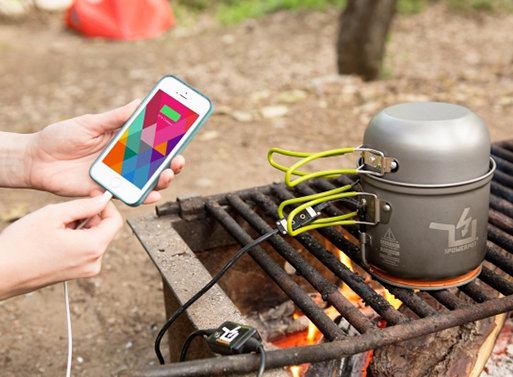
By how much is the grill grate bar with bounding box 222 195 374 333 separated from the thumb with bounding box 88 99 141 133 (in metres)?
0.54

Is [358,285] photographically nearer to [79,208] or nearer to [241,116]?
[79,208]

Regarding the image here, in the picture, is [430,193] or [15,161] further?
[15,161]

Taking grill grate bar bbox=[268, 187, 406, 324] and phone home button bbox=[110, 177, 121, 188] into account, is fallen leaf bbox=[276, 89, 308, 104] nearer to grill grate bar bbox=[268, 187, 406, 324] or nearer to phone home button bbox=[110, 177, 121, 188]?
grill grate bar bbox=[268, 187, 406, 324]

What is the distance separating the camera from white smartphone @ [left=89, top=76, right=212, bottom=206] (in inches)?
57.4

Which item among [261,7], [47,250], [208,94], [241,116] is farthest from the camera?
[261,7]

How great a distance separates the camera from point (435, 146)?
1.22 metres

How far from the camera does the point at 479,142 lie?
126 cm

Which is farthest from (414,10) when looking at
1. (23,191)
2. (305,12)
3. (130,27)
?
(23,191)

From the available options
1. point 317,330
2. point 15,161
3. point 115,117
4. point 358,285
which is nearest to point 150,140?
point 115,117

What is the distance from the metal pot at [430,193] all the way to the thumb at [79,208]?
0.71 meters

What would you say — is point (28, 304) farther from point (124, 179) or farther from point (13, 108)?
point (13, 108)

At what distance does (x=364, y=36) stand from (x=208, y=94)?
5.15 feet

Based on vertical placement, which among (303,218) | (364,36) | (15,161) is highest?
(15,161)

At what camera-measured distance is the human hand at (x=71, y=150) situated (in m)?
1.54
